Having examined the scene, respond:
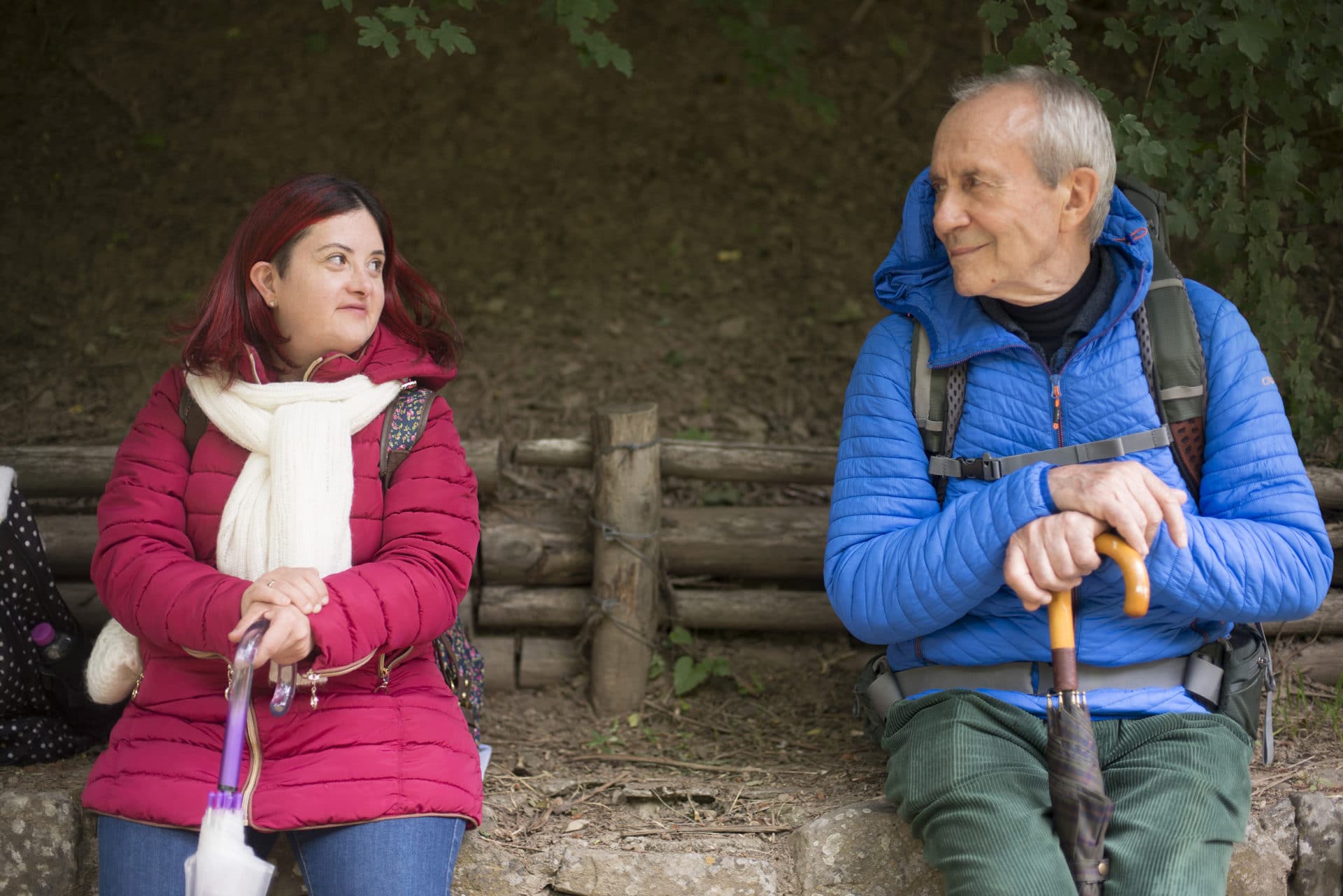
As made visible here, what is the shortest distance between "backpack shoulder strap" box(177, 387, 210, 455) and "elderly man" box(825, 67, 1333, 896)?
4.84 ft

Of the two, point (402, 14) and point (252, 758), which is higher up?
point (402, 14)

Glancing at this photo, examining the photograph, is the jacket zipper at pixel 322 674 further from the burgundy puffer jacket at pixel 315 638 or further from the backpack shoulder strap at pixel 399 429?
the backpack shoulder strap at pixel 399 429

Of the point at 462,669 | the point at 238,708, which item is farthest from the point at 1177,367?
the point at 238,708

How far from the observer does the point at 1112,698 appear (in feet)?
8.05

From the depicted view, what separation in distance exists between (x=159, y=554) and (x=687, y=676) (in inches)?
70.7

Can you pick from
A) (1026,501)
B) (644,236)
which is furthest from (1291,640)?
(644,236)

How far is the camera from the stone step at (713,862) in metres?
2.69

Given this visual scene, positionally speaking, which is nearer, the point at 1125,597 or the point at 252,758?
the point at 1125,597

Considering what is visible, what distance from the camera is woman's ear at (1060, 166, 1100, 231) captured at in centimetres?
249

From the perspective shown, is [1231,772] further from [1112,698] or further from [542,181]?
[542,181]

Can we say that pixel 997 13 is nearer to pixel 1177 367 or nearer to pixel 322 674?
pixel 1177 367

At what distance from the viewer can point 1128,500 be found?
2131 millimetres

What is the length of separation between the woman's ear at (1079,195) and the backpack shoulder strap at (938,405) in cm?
40

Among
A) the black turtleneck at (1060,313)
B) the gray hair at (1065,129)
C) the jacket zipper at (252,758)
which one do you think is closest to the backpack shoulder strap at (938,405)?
the black turtleneck at (1060,313)
